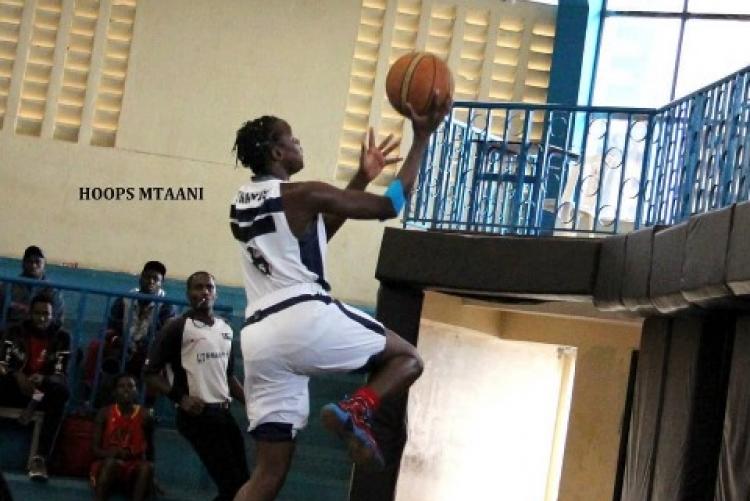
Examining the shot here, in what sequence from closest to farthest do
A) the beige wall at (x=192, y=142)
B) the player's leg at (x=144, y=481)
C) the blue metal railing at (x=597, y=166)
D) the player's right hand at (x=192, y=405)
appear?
1. the blue metal railing at (x=597, y=166)
2. the player's right hand at (x=192, y=405)
3. the player's leg at (x=144, y=481)
4. the beige wall at (x=192, y=142)

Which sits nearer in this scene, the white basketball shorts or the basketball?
the white basketball shorts

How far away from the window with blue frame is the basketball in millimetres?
8072

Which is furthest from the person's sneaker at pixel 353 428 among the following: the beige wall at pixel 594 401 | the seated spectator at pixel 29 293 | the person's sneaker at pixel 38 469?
the beige wall at pixel 594 401

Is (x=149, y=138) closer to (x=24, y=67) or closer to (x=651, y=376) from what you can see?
(x=24, y=67)

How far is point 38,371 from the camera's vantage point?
11.0m

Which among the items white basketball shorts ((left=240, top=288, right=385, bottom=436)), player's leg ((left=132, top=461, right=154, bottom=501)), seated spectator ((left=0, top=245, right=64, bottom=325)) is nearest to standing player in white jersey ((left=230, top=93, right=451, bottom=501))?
white basketball shorts ((left=240, top=288, right=385, bottom=436))

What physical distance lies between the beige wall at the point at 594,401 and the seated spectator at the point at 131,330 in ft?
9.51

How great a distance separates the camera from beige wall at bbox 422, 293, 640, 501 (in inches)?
533

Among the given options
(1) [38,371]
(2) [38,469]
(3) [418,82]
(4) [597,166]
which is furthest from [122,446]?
(4) [597,166]

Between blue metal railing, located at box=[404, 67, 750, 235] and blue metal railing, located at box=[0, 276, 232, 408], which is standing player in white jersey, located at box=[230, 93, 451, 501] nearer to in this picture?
blue metal railing, located at box=[404, 67, 750, 235]

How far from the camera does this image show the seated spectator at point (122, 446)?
34.1ft

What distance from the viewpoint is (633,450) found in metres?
9.52

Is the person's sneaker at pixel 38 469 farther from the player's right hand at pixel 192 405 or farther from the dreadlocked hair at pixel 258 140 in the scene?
the dreadlocked hair at pixel 258 140

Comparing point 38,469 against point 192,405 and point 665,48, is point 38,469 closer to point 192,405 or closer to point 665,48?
point 192,405
